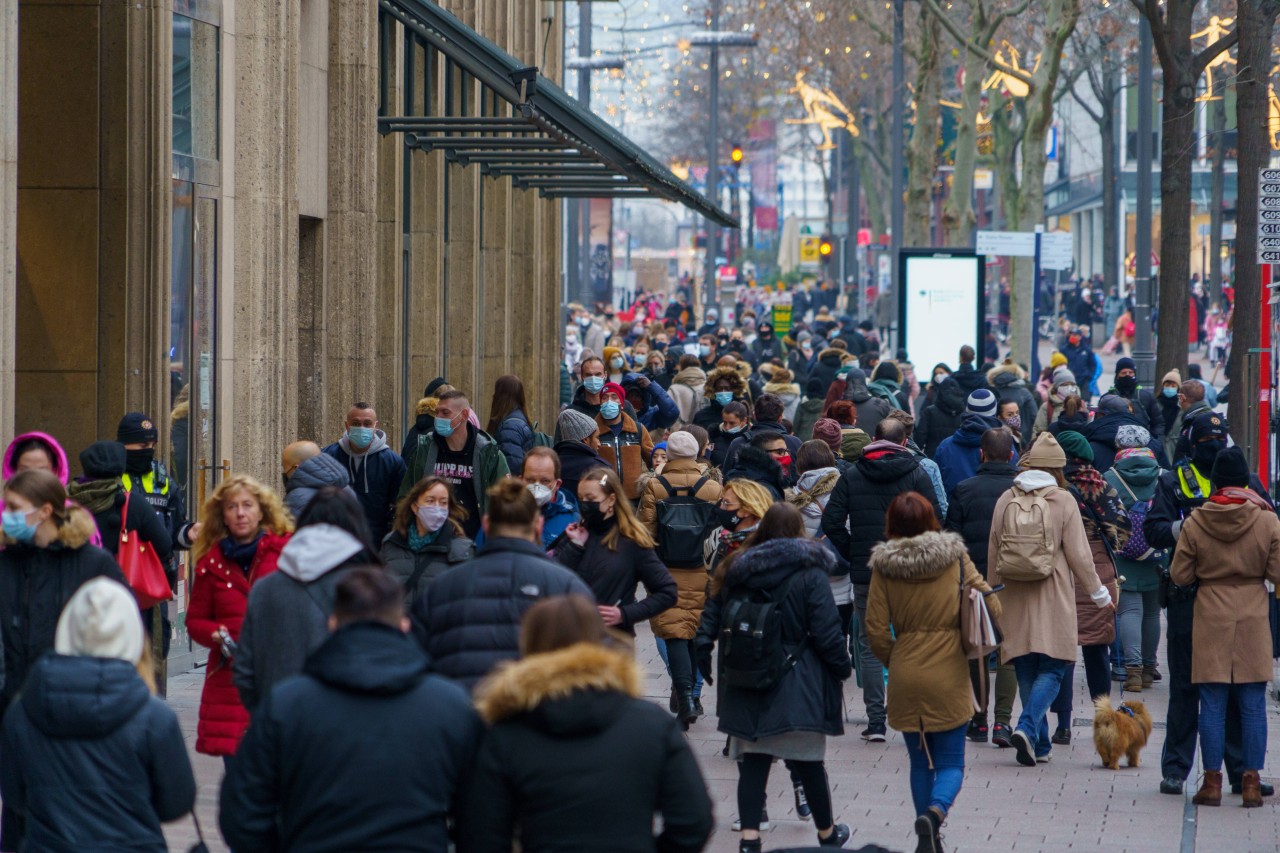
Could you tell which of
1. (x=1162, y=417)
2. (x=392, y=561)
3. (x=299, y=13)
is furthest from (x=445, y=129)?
(x=392, y=561)

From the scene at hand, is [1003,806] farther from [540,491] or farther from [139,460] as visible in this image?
[139,460]

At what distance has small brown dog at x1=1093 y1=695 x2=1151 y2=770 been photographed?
9.70 meters

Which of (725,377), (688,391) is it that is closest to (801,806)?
(725,377)

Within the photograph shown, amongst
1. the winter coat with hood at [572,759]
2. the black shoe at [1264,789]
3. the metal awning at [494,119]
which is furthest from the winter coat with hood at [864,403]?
the winter coat with hood at [572,759]

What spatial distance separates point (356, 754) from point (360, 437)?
6651 millimetres

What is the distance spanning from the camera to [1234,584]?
29.5ft

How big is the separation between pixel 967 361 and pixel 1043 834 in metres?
11.7

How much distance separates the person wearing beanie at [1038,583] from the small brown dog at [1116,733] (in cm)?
25

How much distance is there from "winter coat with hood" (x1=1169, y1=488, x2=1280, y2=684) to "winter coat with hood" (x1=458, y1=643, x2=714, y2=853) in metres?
4.95

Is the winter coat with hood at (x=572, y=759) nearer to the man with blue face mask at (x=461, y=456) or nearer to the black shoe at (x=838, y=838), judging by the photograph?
the black shoe at (x=838, y=838)

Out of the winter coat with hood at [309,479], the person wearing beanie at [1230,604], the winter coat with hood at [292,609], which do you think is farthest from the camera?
the person wearing beanie at [1230,604]

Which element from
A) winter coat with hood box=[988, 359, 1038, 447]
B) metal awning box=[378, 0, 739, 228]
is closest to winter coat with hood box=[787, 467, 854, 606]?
metal awning box=[378, 0, 739, 228]

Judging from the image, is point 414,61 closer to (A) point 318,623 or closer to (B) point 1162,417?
(B) point 1162,417

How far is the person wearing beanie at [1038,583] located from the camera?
956 cm
